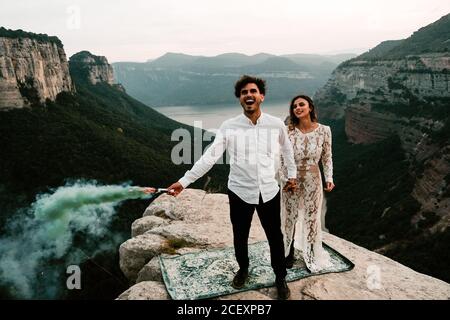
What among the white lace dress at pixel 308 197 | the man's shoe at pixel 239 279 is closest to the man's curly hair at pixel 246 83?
the white lace dress at pixel 308 197

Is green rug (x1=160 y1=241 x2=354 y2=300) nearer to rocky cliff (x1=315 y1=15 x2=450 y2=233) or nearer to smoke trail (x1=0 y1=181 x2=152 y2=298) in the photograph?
smoke trail (x1=0 y1=181 x2=152 y2=298)

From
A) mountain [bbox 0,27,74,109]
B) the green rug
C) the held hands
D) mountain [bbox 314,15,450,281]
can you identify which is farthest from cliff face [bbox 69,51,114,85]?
the held hands

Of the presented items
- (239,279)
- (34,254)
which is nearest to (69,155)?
Result: (34,254)

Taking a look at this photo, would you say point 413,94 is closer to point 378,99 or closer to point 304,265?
point 378,99

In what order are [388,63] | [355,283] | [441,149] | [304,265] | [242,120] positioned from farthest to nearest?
[388,63], [441,149], [304,265], [355,283], [242,120]

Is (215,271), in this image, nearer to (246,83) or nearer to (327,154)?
(327,154)

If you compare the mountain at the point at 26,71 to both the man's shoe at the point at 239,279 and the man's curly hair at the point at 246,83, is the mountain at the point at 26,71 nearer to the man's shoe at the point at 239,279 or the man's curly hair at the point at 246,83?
the man's shoe at the point at 239,279

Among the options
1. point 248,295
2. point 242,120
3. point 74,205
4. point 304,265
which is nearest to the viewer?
point 242,120

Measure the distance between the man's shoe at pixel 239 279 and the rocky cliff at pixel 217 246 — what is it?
102mm

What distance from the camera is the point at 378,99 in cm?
7081

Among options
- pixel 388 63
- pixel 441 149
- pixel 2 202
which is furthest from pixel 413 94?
pixel 2 202

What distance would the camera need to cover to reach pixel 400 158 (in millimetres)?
48875

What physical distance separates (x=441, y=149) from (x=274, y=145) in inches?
1373

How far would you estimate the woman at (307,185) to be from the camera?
470 cm
